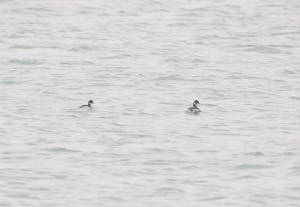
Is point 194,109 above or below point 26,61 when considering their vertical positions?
below

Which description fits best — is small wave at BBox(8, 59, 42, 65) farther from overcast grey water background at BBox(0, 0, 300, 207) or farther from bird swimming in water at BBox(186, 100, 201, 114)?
bird swimming in water at BBox(186, 100, 201, 114)

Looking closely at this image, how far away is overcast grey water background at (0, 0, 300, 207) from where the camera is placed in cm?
2659

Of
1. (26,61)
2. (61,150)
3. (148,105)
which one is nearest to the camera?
(61,150)

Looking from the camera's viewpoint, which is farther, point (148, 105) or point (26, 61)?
point (26, 61)

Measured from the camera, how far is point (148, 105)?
35.9m

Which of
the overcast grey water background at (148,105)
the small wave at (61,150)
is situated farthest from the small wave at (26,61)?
the small wave at (61,150)

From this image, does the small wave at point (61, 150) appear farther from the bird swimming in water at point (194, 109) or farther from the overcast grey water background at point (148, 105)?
the bird swimming in water at point (194, 109)

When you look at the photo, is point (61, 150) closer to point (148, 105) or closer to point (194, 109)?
point (194, 109)

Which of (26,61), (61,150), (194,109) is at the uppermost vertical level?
(26,61)

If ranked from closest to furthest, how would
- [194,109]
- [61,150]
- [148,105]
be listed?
[61,150] < [194,109] < [148,105]

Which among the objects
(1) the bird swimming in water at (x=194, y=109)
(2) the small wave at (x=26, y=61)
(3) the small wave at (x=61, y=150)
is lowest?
(3) the small wave at (x=61, y=150)

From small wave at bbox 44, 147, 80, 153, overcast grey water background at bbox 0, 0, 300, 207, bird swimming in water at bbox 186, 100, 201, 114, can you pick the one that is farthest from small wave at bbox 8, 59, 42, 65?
small wave at bbox 44, 147, 80, 153

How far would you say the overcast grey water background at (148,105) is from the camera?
2659 cm

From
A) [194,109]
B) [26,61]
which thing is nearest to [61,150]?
[194,109]
